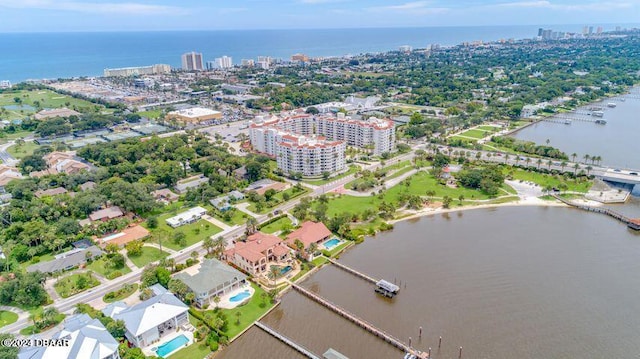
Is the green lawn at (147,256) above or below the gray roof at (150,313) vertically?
below

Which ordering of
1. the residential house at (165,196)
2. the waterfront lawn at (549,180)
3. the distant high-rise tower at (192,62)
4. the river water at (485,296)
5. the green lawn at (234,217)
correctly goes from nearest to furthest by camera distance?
the river water at (485,296) → the green lawn at (234,217) → the residential house at (165,196) → the waterfront lawn at (549,180) → the distant high-rise tower at (192,62)

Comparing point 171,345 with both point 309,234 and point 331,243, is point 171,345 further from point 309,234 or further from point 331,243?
point 331,243

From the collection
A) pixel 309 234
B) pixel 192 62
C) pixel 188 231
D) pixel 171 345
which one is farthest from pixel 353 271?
pixel 192 62

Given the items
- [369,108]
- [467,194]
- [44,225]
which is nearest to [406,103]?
[369,108]

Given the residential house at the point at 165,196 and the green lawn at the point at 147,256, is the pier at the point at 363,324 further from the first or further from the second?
the residential house at the point at 165,196

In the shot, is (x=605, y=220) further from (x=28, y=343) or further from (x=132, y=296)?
(x=28, y=343)

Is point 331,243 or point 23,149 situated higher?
point 23,149

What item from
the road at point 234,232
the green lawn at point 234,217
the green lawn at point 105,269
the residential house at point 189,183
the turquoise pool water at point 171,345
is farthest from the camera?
the residential house at point 189,183

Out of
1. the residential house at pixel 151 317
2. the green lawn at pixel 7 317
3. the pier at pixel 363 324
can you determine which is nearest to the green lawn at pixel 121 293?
the residential house at pixel 151 317
